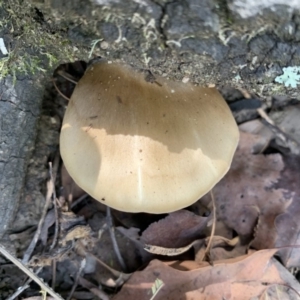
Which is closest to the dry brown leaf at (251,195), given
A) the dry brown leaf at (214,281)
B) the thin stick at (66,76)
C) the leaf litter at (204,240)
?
the leaf litter at (204,240)

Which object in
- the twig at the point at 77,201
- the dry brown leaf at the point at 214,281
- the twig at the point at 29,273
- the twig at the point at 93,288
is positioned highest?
the twig at the point at 29,273

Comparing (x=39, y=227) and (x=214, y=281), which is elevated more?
(x=39, y=227)

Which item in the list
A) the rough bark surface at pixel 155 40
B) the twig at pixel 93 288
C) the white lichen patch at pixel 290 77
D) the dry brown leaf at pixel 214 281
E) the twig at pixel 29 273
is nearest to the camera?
the rough bark surface at pixel 155 40

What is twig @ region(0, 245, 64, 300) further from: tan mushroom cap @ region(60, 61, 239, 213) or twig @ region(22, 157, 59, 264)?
tan mushroom cap @ region(60, 61, 239, 213)

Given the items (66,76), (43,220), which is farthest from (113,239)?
(66,76)

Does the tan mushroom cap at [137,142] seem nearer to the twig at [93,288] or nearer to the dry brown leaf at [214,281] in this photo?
the dry brown leaf at [214,281]

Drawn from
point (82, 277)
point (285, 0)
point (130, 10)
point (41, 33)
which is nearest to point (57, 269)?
point (82, 277)

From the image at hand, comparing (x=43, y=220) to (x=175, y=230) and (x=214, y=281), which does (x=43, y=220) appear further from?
(x=214, y=281)
